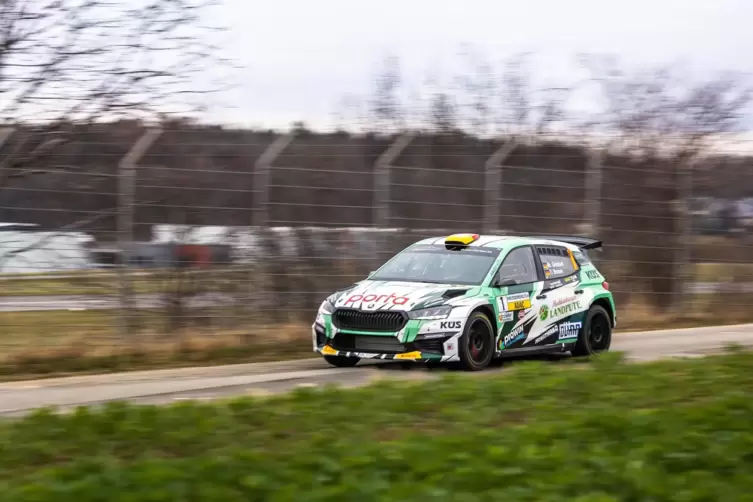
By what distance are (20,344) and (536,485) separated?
30.2 ft

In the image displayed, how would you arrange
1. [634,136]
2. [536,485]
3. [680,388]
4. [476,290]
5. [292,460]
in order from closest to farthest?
[536,485] < [292,460] < [680,388] < [476,290] < [634,136]

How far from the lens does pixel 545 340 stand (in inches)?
551

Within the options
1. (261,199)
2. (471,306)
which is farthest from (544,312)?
(261,199)

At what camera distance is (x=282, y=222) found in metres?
16.5

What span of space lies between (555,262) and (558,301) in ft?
2.02

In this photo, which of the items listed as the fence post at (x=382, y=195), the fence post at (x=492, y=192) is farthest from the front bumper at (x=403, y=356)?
the fence post at (x=492, y=192)

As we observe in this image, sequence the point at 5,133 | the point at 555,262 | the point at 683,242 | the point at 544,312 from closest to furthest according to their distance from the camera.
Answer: the point at 5,133, the point at 544,312, the point at 555,262, the point at 683,242

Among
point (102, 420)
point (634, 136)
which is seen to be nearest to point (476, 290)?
point (102, 420)

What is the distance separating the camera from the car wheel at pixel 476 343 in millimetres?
12617

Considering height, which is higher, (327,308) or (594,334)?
(327,308)

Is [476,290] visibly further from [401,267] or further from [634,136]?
[634,136]

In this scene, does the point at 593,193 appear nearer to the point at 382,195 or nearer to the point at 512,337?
the point at 382,195

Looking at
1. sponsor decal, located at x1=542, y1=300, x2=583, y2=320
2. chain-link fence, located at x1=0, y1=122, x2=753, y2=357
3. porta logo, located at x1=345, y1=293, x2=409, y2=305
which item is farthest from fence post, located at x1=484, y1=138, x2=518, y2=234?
porta logo, located at x1=345, y1=293, x2=409, y2=305

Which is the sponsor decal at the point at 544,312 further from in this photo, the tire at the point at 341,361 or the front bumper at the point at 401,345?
the tire at the point at 341,361
